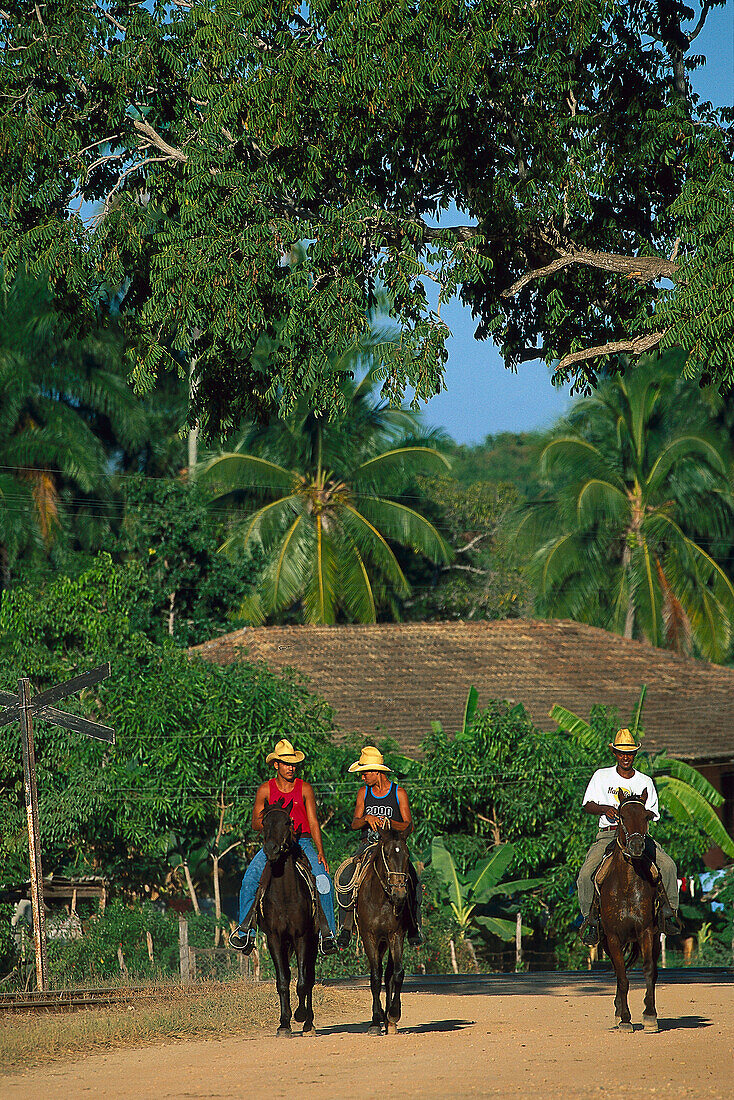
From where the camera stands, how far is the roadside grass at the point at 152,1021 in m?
10.4

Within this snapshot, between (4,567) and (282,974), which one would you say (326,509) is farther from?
(282,974)

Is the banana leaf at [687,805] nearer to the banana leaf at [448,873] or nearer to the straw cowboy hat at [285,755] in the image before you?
the banana leaf at [448,873]

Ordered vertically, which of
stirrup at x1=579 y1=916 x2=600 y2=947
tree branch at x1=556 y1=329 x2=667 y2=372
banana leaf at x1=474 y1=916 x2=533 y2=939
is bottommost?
banana leaf at x1=474 y1=916 x2=533 y2=939

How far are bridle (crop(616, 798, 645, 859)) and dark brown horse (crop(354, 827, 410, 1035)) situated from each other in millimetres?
1640

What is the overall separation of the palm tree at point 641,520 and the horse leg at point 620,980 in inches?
971

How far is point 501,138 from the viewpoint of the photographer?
43.4ft

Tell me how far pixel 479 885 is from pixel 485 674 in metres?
8.08

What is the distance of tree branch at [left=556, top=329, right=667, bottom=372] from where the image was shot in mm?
12922

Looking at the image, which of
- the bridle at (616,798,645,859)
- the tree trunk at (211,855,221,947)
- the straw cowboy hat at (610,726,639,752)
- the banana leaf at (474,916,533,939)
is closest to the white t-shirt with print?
the straw cowboy hat at (610,726,639,752)

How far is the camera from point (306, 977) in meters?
10.8

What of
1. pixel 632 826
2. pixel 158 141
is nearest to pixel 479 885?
pixel 632 826

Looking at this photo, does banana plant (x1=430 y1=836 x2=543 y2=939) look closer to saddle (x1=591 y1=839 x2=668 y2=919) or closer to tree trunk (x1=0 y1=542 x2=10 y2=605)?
saddle (x1=591 y1=839 x2=668 y2=919)

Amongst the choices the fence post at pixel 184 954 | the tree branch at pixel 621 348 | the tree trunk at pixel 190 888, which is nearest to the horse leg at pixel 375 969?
the fence post at pixel 184 954

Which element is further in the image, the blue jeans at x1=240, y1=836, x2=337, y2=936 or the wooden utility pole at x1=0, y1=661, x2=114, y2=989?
the wooden utility pole at x1=0, y1=661, x2=114, y2=989
